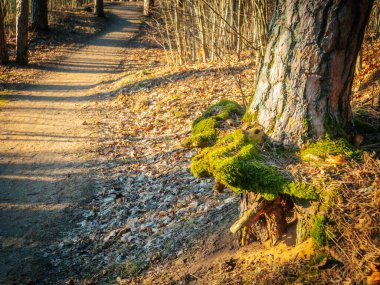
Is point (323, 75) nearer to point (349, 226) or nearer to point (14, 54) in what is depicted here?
point (349, 226)

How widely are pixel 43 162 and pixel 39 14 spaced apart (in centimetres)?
1289

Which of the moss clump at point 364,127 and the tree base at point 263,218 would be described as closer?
the tree base at point 263,218

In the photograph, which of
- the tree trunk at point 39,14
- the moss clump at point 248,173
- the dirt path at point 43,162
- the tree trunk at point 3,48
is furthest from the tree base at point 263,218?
the tree trunk at point 39,14

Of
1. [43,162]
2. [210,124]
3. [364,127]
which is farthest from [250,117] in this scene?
[43,162]

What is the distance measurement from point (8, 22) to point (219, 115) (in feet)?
55.6

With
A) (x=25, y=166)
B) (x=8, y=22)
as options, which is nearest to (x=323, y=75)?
(x=25, y=166)

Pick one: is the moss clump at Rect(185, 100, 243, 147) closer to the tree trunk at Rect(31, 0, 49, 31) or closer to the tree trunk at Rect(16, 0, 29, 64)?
the tree trunk at Rect(16, 0, 29, 64)

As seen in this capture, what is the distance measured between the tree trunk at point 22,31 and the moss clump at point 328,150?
13115mm

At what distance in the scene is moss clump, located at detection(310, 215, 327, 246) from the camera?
2.45m

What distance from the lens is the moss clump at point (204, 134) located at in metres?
3.21

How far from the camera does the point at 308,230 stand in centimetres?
266

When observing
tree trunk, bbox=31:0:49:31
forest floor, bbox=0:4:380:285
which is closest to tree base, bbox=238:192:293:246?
forest floor, bbox=0:4:380:285

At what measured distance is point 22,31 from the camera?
13000 millimetres

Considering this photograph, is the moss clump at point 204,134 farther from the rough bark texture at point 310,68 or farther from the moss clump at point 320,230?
the moss clump at point 320,230
